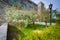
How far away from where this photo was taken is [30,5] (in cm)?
213

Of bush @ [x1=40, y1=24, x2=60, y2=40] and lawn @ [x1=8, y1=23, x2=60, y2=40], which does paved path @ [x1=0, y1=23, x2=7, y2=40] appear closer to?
lawn @ [x1=8, y1=23, x2=60, y2=40]

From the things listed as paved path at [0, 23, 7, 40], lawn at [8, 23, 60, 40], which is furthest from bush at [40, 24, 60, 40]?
paved path at [0, 23, 7, 40]

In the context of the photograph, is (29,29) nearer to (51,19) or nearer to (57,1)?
(51,19)

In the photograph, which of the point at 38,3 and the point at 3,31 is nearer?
the point at 3,31

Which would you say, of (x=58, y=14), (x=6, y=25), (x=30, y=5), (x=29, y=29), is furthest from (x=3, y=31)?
(x=58, y=14)

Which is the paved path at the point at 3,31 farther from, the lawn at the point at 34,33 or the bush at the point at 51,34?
the bush at the point at 51,34

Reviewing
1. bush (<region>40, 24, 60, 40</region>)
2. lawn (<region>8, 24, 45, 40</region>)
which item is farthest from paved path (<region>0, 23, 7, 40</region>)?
bush (<region>40, 24, 60, 40</region>)

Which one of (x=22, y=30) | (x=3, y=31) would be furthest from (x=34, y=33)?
(x=3, y=31)

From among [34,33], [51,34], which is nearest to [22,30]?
[34,33]

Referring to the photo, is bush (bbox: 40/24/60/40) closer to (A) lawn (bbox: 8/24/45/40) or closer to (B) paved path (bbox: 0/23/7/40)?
(A) lawn (bbox: 8/24/45/40)

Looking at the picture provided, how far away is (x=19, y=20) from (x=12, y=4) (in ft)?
0.91

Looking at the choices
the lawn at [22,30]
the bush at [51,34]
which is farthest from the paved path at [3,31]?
the bush at [51,34]

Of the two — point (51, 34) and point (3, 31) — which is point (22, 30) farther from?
point (51, 34)

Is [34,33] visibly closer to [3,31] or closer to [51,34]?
[51,34]
